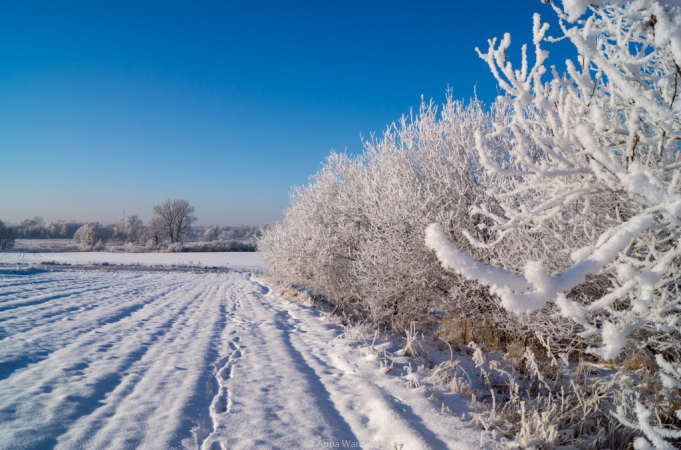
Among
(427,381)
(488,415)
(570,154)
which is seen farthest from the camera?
(427,381)

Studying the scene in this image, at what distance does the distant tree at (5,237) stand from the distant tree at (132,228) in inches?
746

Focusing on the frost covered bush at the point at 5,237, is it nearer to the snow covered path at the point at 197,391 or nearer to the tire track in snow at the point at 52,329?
the tire track in snow at the point at 52,329

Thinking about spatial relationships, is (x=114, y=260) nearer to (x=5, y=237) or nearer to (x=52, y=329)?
(x=5, y=237)

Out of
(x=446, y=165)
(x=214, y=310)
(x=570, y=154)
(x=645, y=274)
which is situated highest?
(x=446, y=165)

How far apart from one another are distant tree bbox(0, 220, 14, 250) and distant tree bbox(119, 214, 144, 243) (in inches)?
746

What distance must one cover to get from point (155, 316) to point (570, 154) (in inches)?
348

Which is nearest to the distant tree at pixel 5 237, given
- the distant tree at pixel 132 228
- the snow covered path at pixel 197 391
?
the distant tree at pixel 132 228

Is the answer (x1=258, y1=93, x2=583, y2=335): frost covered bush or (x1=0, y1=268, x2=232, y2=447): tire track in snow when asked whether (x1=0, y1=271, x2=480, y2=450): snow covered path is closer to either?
(x1=0, y1=268, x2=232, y2=447): tire track in snow

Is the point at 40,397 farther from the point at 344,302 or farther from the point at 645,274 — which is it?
the point at 344,302

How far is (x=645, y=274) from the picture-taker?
3.87ft

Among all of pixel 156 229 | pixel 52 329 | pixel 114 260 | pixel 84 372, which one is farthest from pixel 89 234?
pixel 84 372

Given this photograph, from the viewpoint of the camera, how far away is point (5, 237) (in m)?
48.1

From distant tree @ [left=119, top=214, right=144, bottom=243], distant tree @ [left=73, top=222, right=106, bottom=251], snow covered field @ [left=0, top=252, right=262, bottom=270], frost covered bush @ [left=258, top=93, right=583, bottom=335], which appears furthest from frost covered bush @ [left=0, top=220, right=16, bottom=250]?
frost covered bush @ [left=258, top=93, right=583, bottom=335]

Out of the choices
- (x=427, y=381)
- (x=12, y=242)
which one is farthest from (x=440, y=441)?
(x=12, y=242)
